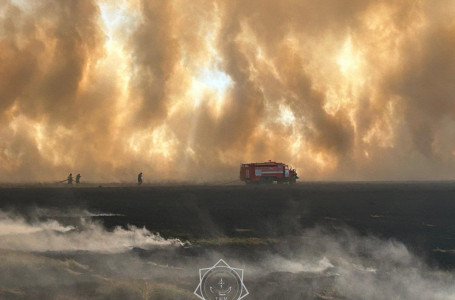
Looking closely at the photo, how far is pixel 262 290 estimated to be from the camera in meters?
11.6

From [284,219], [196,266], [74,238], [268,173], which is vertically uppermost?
[268,173]

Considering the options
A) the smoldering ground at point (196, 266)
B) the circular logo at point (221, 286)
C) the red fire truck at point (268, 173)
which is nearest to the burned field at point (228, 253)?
the smoldering ground at point (196, 266)

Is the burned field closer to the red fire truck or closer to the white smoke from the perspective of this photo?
the white smoke

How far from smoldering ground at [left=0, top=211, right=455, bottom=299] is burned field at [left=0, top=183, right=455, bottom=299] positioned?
3 centimetres

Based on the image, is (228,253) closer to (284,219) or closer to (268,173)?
(284,219)

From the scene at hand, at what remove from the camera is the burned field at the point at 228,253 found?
11711 mm

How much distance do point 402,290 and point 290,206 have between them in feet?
62.1

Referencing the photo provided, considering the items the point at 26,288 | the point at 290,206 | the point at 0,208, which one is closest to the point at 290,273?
the point at 26,288

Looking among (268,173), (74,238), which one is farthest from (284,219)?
(268,173)

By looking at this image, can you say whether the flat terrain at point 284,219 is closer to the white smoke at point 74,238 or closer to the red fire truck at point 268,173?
the white smoke at point 74,238

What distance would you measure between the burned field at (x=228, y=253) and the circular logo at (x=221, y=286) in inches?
23.7

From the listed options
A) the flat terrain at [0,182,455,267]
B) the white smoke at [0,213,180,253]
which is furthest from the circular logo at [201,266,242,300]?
the flat terrain at [0,182,455,267]

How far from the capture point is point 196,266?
1364 centimetres

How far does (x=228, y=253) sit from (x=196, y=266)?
1837 mm
